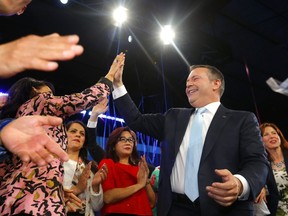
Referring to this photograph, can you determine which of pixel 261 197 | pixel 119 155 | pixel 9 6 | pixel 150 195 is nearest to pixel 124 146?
pixel 119 155

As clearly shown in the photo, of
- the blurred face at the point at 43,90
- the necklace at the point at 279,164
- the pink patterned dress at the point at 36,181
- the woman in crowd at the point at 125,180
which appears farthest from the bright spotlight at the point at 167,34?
the pink patterned dress at the point at 36,181

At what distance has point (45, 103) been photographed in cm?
158

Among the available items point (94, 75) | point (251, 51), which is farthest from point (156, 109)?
point (251, 51)

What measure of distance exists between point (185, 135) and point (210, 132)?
6.5 inches

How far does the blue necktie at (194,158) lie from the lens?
1.57 m

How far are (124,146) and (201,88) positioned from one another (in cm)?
82

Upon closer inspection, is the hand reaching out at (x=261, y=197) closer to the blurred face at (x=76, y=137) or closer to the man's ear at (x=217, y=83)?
the man's ear at (x=217, y=83)

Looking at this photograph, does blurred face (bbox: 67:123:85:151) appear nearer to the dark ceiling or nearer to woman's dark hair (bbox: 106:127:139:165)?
woman's dark hair (bbox: 106:127:139:165)

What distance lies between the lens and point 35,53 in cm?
76

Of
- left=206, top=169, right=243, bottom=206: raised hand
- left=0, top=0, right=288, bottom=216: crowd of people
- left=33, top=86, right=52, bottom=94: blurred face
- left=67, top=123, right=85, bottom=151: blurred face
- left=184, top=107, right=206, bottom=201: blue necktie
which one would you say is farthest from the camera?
left=67, top=123, right=85, bottom=151: blurred face

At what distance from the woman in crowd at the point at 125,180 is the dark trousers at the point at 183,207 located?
58 cm

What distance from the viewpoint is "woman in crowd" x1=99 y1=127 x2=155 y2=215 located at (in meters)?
2.13

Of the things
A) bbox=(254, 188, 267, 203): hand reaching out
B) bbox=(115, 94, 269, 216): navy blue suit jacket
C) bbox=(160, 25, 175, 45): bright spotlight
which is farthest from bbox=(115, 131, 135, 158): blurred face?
bbox=(160, 25, 175, 45): bright spotlight

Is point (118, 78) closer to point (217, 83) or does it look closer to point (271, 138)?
point (217, 83)
